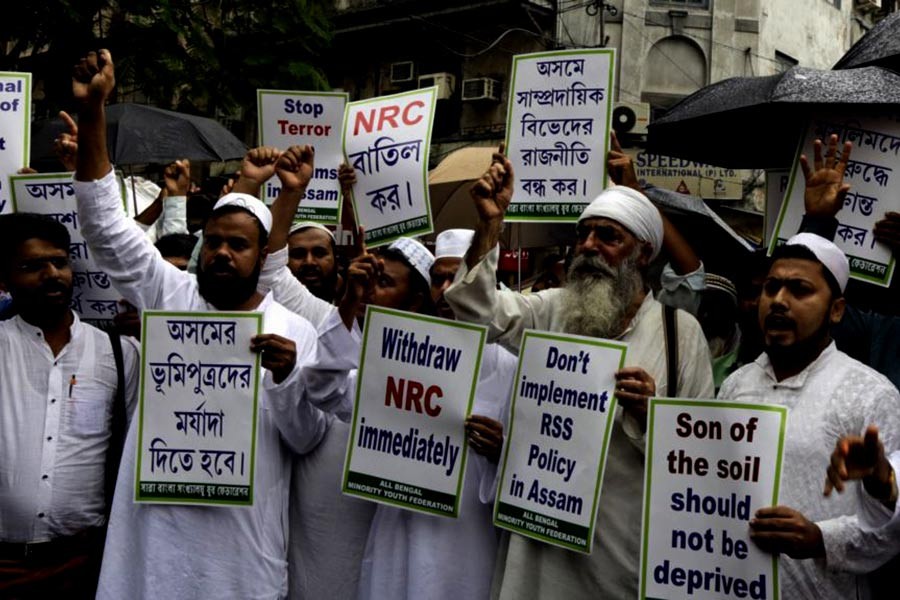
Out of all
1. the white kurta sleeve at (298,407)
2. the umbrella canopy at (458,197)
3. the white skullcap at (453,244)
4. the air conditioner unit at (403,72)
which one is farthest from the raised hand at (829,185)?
the air conditioner unit at (403,72)

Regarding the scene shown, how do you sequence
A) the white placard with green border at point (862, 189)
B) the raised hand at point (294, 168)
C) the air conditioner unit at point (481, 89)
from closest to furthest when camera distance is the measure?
the white placard with green border at point (862, 189) < the raised hand at point (294, 168) < the air conditioner unit at point (481, 89)

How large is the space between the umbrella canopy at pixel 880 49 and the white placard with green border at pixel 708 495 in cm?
219

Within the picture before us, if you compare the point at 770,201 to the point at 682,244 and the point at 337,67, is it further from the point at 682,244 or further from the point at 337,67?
the point at 337,67

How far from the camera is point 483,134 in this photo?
23.4 metres

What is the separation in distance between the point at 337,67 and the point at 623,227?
22269 millimetres

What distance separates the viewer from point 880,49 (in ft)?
17.4

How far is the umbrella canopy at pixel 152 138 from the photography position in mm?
7887

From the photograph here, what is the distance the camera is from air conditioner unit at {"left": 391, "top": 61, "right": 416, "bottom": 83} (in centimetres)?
2456

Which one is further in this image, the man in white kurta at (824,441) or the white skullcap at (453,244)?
the white skullcap at (453,244)

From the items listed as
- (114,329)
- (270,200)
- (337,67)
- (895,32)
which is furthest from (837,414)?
(337,67)

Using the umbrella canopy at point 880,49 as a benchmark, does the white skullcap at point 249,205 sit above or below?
below

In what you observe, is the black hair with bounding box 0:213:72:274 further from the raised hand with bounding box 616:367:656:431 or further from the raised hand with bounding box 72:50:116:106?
the raised hand with bounding box 616:367:656:431

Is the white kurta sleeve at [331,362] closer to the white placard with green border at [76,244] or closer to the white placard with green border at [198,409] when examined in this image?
the white placard with green border at [198,409]

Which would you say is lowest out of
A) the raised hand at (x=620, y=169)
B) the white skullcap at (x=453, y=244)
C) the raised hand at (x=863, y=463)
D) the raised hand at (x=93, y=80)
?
the raised hand at (x=863, y=463)
